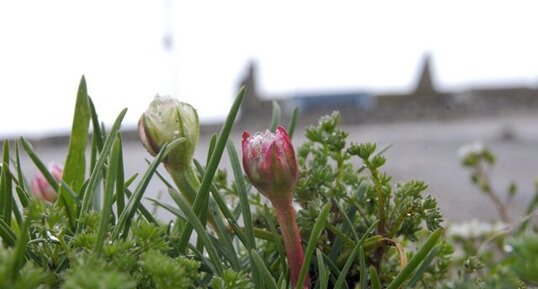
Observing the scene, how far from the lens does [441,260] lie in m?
0.47

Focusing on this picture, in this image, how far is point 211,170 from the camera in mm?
377

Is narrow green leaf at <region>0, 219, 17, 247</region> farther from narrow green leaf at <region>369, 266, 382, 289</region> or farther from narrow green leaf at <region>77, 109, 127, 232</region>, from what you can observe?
narrow green leaf at <region>369, 266, 382, 289</region>

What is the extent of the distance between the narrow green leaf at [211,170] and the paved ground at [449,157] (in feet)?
2.39

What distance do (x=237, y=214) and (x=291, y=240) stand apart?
0.34 feet

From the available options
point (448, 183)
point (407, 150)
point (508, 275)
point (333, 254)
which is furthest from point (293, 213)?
point (407, 150)

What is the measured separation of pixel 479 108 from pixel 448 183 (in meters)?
4.32

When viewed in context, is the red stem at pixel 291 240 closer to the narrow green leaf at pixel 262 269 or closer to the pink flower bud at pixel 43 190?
the narrow green leaf at pixel 262 269

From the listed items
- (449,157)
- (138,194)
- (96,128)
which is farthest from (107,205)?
(449,157)

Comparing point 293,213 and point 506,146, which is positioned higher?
point 293,213

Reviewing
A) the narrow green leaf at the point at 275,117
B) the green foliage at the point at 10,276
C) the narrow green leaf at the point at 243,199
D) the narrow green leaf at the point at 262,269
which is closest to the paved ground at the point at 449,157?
the narrow green leaf at the point at 275,117

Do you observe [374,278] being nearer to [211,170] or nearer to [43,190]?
[211,170]

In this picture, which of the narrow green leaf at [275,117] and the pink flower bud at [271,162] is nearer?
the pink flower bud at [271,162]

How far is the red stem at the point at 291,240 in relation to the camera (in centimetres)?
39

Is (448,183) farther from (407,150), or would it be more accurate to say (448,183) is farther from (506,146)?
(506,146)
